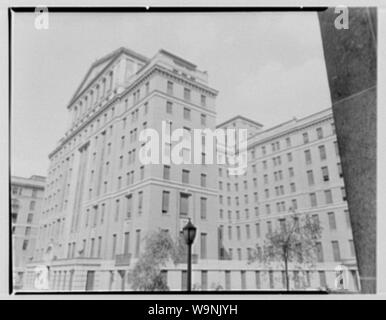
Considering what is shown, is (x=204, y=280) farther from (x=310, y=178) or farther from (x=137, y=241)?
(x=310, y=178)

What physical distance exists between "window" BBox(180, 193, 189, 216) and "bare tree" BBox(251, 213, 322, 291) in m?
0.71

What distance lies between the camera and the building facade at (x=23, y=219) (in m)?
1.90

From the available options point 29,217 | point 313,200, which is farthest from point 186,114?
point 29,217

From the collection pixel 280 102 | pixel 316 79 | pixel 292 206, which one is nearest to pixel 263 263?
pixel 292 206

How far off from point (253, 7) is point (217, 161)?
50.3 inches

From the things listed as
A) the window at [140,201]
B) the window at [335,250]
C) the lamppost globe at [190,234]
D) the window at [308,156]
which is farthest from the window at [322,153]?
the window at [140,201]

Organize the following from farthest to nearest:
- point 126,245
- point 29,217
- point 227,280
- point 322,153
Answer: point 322,153
point 126,245
point 29,217
point 227,280

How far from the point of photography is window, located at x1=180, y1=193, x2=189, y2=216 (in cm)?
235

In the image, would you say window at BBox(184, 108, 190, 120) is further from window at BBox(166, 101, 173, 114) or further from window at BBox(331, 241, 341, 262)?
window at BBox(331, 241, 341, 262)

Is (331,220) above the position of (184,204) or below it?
below

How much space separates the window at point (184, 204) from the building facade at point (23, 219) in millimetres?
1216

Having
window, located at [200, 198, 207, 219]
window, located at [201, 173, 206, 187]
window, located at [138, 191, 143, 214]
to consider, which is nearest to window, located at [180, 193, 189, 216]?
window, located at [200, 198, 207, 219]

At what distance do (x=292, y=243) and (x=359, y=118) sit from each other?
1.17m

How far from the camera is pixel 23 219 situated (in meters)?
2.02
